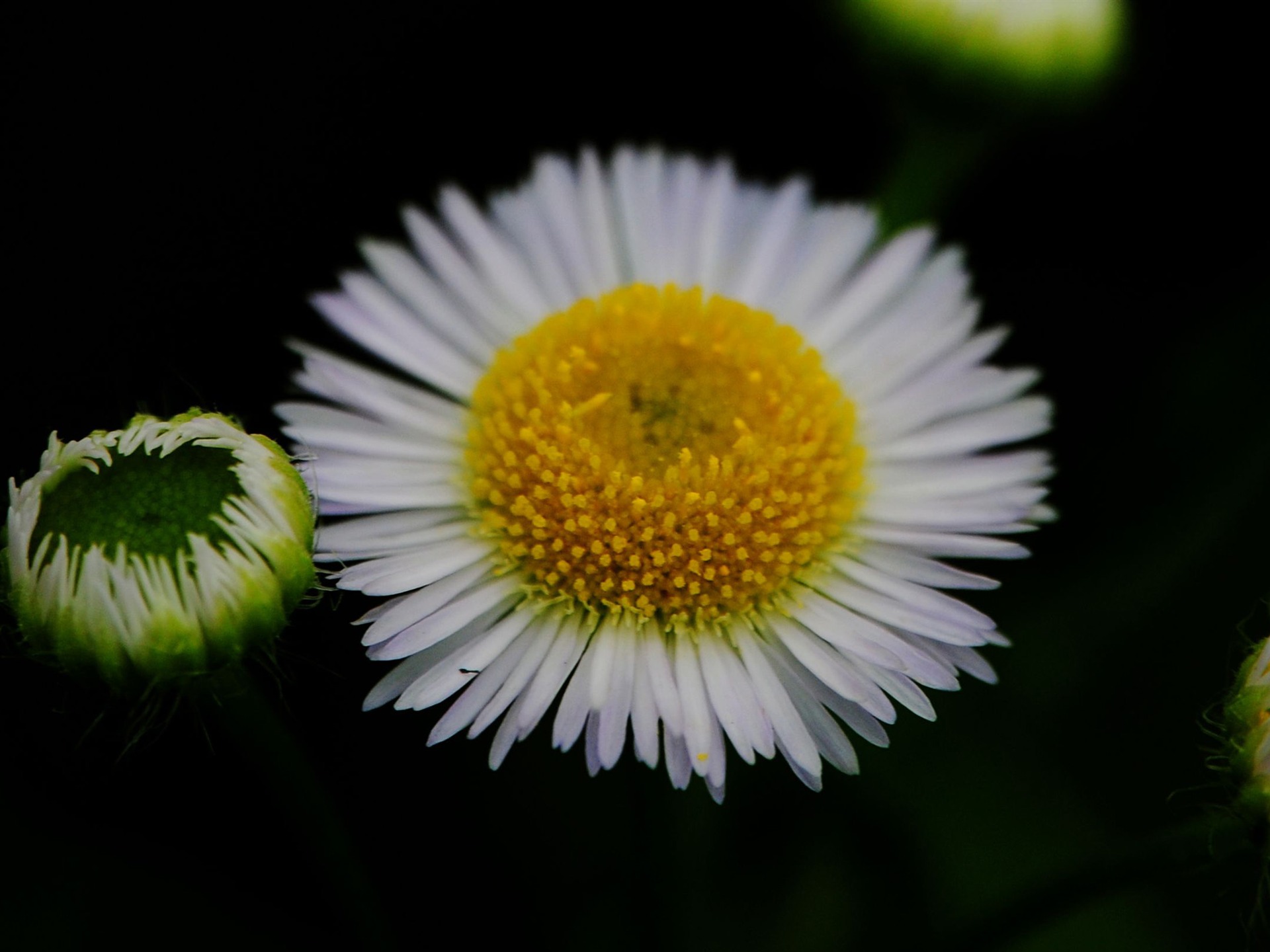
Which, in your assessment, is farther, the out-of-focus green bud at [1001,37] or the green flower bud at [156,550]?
the out-of-focus green bud at [1001,37]

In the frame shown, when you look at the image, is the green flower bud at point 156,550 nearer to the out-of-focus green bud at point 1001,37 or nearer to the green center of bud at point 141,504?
the green center of bud at point 141,504

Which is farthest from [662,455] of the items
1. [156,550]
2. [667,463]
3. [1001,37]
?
[1001,37]

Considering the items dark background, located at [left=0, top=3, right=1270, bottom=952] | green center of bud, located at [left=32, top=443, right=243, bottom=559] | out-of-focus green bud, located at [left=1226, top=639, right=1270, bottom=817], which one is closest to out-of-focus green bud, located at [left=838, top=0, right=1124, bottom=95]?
dark background, located at [left=0, top=3, right=1270, bottom=952]

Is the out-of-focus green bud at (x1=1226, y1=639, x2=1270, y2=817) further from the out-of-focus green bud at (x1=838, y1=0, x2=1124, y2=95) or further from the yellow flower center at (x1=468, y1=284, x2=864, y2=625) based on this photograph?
the out-of-focus green bud at (x1=838, y1=0, x2=1124, y2=95)

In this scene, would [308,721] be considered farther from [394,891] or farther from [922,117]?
[922,117]

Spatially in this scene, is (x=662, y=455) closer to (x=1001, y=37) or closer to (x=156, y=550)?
(x=156, y=550)

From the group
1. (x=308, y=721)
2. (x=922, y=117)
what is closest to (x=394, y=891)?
(x=308, y=721)

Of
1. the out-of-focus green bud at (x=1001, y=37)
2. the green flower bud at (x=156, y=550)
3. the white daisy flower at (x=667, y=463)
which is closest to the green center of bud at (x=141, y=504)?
the green flower bud at (x=156, y=550)
